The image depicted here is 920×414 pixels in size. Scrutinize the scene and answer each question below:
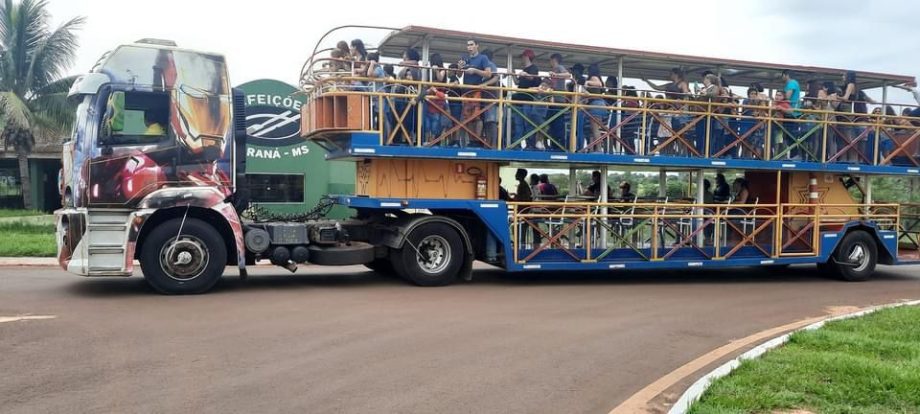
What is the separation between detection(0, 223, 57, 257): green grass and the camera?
14469 millimetres

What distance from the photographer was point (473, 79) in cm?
1139

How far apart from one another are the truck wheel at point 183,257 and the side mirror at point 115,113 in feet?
4.43

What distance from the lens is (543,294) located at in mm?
10820

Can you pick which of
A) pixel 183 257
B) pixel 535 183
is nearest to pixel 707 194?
pixel 535 183

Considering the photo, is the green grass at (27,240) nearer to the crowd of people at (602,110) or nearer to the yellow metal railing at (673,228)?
the crowd of people at (602,110)

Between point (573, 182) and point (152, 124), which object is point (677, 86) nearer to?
point (573, 182)

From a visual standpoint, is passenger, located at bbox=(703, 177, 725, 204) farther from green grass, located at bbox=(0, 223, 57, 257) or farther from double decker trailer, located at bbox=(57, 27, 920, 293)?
green grass, located at bbox=(0, 223, 57, 257)

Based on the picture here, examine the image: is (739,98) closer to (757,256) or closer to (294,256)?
(757,256)

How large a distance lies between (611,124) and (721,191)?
377 centimetres

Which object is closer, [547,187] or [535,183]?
[535,183]

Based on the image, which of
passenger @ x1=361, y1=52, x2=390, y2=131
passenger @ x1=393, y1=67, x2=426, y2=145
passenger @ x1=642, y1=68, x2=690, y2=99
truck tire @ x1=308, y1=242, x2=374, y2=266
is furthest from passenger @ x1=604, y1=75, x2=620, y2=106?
truck tire @ x1=308, y1=242, x2=374, y2=266

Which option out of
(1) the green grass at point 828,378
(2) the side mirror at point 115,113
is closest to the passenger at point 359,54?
(2) the side mirror at point 115,113

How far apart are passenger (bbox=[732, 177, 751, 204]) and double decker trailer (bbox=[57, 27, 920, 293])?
52 mm

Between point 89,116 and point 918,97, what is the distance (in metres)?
14.8
